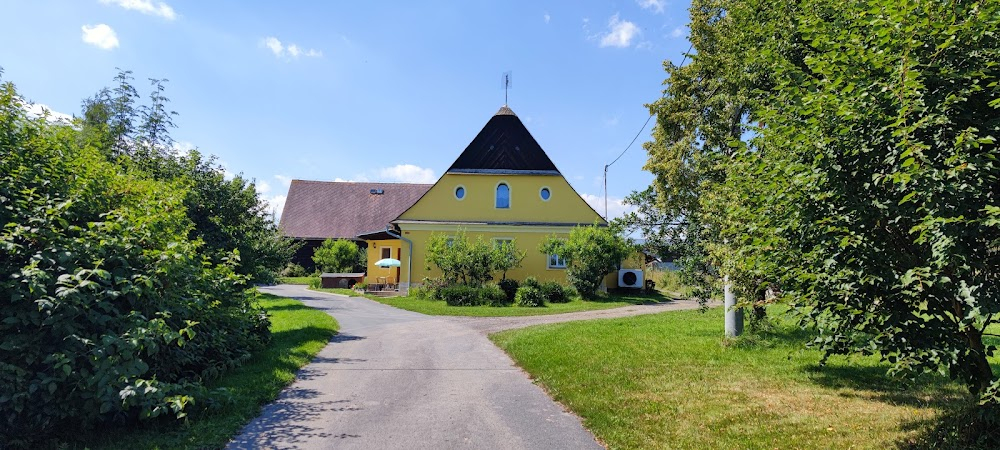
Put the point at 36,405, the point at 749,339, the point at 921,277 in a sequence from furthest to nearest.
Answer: the point at 749,339 < the point at 36,405 < the point at 921,277

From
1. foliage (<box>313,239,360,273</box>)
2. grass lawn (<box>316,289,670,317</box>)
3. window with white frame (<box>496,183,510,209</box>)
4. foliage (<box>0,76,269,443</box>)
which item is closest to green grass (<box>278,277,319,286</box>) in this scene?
foliage (<box>313,239,360,273</box>)

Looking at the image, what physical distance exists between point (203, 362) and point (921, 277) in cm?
795

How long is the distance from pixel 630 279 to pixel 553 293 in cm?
653

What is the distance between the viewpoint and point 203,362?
7445mm

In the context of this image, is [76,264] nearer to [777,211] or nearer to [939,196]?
[777,211]

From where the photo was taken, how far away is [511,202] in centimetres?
2800

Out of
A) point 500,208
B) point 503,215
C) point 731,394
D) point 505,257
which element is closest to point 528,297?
point 505,257

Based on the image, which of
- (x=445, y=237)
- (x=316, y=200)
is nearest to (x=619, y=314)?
(x=445, y=237)

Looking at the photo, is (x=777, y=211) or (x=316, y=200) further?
(x=316, y=200)

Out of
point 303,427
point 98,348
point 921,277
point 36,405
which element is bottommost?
point 303,427

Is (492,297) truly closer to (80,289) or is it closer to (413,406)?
(413,406)

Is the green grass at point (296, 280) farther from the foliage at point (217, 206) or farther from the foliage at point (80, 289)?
the foliage at point (80, 289)

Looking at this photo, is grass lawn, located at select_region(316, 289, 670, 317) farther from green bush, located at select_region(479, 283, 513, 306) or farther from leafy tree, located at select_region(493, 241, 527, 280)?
leafy tree, located at select_region(493, 241, 527, 280)

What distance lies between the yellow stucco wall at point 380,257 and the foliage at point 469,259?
21.9 ft
